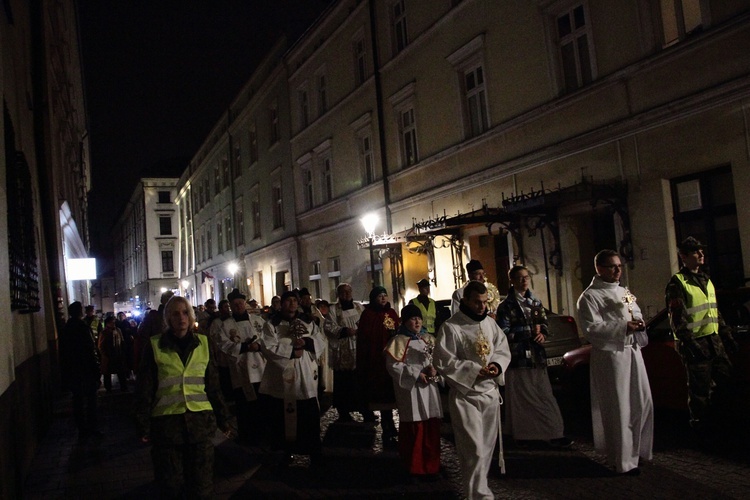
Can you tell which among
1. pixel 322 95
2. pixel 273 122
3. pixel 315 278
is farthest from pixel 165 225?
pixel 322 95

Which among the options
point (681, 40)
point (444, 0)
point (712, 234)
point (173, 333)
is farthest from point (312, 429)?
point (444, 0)

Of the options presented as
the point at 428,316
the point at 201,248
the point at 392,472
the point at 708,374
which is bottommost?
the point at 392,472

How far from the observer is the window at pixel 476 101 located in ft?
54.1

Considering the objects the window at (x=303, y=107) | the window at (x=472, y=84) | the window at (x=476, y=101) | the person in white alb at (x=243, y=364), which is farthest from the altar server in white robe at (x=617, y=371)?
the window at (x=303, y=107)

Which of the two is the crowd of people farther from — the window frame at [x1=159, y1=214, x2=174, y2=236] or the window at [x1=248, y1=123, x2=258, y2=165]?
the window frame at [x1=159, y1=214, x2=174, y2=236]

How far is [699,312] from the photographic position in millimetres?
6629

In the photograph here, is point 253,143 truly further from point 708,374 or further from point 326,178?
point 708,374

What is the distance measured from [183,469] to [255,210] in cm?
3068

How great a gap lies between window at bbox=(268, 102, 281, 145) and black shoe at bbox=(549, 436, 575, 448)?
82.7 ft

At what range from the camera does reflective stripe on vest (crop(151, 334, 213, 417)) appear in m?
4.94

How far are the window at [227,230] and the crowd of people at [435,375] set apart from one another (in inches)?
1252

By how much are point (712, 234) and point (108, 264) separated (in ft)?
407

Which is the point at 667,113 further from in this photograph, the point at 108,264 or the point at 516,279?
the point at 108,264

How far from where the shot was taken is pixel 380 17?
69.4 ft
